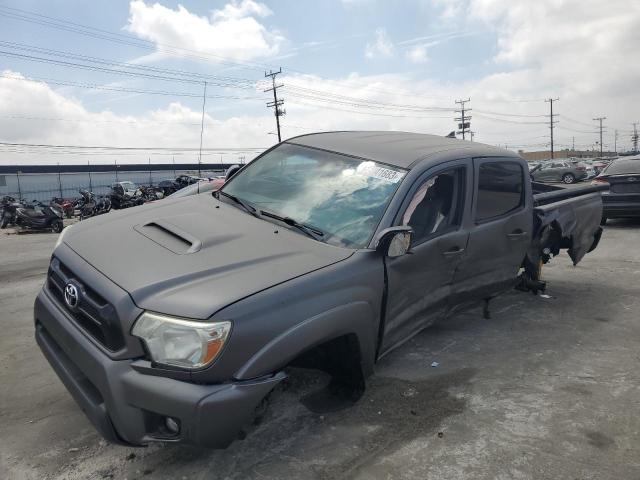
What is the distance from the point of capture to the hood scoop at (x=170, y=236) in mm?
2717

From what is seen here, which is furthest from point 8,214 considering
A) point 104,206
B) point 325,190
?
point 325,190

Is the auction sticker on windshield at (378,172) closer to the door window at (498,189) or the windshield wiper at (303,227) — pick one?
the windshield wiper at (303,227)

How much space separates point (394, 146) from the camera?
3793mm

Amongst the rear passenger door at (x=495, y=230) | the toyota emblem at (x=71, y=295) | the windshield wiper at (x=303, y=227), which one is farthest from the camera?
the rear passenger door at (x=495, y=230)

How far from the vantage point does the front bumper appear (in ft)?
7.03

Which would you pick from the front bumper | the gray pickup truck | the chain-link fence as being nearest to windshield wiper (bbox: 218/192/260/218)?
the gray pickup truck

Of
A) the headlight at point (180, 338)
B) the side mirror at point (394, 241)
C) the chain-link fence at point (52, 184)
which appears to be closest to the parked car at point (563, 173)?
the chain-link fence at point (52, 184)

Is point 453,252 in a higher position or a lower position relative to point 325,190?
lower

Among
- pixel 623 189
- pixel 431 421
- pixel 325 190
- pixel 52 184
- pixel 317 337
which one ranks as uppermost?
pixel 52 184

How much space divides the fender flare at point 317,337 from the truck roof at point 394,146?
120 centimetres

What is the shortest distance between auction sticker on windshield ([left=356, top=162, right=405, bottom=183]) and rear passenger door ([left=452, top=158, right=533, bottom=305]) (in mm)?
824

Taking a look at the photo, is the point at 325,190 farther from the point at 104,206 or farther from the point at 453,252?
the point at 104,206

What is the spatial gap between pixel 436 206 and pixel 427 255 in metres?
0.49

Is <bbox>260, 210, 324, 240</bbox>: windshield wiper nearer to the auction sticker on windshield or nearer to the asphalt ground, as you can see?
the auction sticker on windshield
